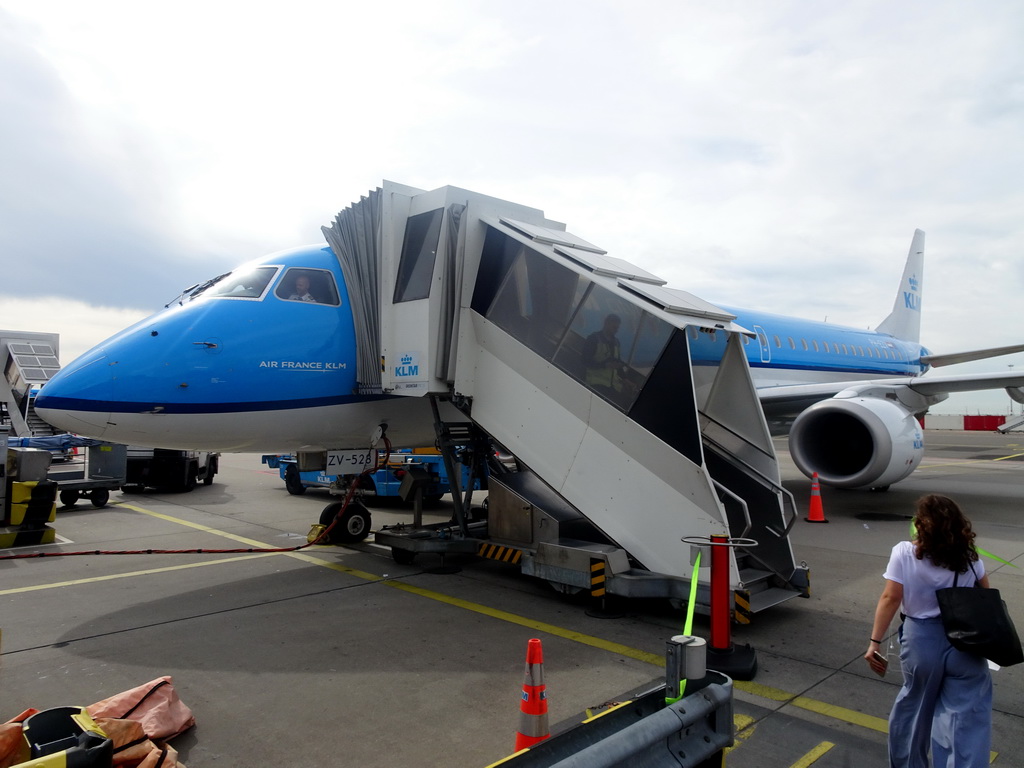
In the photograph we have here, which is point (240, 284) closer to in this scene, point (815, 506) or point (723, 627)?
point (723, 627)

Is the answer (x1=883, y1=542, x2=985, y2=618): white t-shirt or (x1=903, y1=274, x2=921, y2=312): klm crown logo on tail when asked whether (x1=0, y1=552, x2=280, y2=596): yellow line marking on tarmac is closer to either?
(x1=883, y1=542, x2=985, y2=618): white t-shirt

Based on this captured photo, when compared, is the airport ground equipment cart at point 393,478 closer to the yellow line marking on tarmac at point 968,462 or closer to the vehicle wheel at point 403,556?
the vehicle wheel at point 403,556

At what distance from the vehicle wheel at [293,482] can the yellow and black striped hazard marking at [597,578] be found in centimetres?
990

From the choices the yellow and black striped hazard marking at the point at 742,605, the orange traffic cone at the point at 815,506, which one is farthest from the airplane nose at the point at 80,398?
the orange traffic cone at the point at 815,506

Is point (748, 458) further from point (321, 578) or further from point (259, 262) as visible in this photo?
point (259, 262)

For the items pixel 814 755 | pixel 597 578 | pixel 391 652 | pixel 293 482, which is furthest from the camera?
pixel 293 482

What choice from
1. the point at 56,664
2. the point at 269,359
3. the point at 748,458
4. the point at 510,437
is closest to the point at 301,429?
the point at 269,359

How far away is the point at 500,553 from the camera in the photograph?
264 inches

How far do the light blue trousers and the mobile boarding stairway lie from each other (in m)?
2.14

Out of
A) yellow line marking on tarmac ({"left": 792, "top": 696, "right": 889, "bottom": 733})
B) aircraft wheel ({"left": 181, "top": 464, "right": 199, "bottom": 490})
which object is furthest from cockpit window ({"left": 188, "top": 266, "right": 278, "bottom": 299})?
aircraft wheel ({"left": 181, "top": 464, "right": 199, "bottom": 490})

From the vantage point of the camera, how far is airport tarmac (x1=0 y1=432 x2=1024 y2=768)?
3.69 metres

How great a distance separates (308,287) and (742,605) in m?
5.06

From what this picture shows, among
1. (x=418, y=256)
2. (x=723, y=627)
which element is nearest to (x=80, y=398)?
(x=418, y=256)

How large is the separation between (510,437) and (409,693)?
2.71 meters
